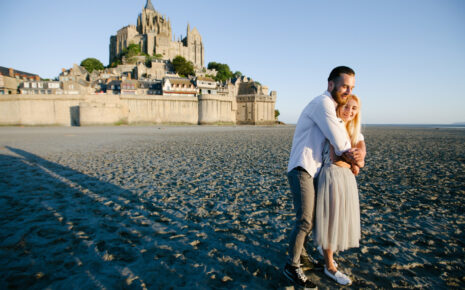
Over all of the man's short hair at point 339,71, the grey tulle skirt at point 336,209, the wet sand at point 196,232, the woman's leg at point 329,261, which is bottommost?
the wet sand at point 196,232

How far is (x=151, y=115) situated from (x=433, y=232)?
45.0 meters

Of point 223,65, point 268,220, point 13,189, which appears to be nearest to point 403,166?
point 268,220

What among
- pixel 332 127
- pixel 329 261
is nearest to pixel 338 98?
pixel 332 127

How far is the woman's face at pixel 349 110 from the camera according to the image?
2215 millimetres

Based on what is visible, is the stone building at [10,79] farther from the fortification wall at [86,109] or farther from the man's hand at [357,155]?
the man's hand at [357,155]

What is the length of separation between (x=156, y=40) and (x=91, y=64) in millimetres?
23546

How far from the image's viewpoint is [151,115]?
44250mm

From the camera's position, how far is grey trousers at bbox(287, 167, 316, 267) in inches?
87.9

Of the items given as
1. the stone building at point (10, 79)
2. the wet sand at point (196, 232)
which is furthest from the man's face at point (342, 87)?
the stone building at point (10, 79)

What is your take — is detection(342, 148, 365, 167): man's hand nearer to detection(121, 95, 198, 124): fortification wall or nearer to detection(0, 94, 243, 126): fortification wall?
detection(0, 94, 243, 126): fortification wall

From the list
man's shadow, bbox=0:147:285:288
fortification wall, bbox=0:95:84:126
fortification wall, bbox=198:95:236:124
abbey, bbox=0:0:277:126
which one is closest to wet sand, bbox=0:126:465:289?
man's shadow, bbox=0:147:285:288

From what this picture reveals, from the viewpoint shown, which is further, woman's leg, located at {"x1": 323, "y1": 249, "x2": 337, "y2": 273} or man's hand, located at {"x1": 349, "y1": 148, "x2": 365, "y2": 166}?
woman's leg, located at {"x1": 323, "y1": 249, "x2": 337, "y2": 273}

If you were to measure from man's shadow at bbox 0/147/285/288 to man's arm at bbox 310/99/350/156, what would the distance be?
1.46 metres

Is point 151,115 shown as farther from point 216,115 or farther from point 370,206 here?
point 370,206
